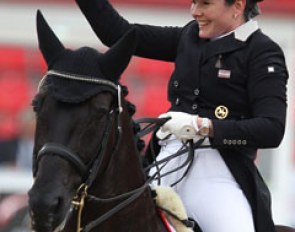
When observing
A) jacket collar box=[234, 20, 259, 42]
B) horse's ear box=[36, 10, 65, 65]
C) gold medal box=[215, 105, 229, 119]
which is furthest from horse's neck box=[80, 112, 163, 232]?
jacket collar box=[234, 20, 259, 42]

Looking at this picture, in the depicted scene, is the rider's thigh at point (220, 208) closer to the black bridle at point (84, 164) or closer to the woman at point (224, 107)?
the woman at point (224, 107)

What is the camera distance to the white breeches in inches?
157

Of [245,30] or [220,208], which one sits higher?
[245,30]

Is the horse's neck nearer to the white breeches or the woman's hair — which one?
the white breeches

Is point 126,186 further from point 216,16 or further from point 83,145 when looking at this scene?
point 216,16

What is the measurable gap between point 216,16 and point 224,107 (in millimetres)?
422

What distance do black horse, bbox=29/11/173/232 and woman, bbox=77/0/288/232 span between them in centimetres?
46

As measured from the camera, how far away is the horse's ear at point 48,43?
3451 millimetres

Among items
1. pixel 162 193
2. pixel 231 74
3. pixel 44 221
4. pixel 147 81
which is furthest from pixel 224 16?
pixel 147 81

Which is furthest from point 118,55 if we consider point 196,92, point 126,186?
point 196,92

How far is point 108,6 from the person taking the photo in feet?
14.0

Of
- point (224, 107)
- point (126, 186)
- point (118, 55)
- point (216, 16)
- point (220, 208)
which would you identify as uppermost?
point (216, 16)

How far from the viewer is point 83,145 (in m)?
3.27

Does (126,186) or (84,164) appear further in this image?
(126,186)
